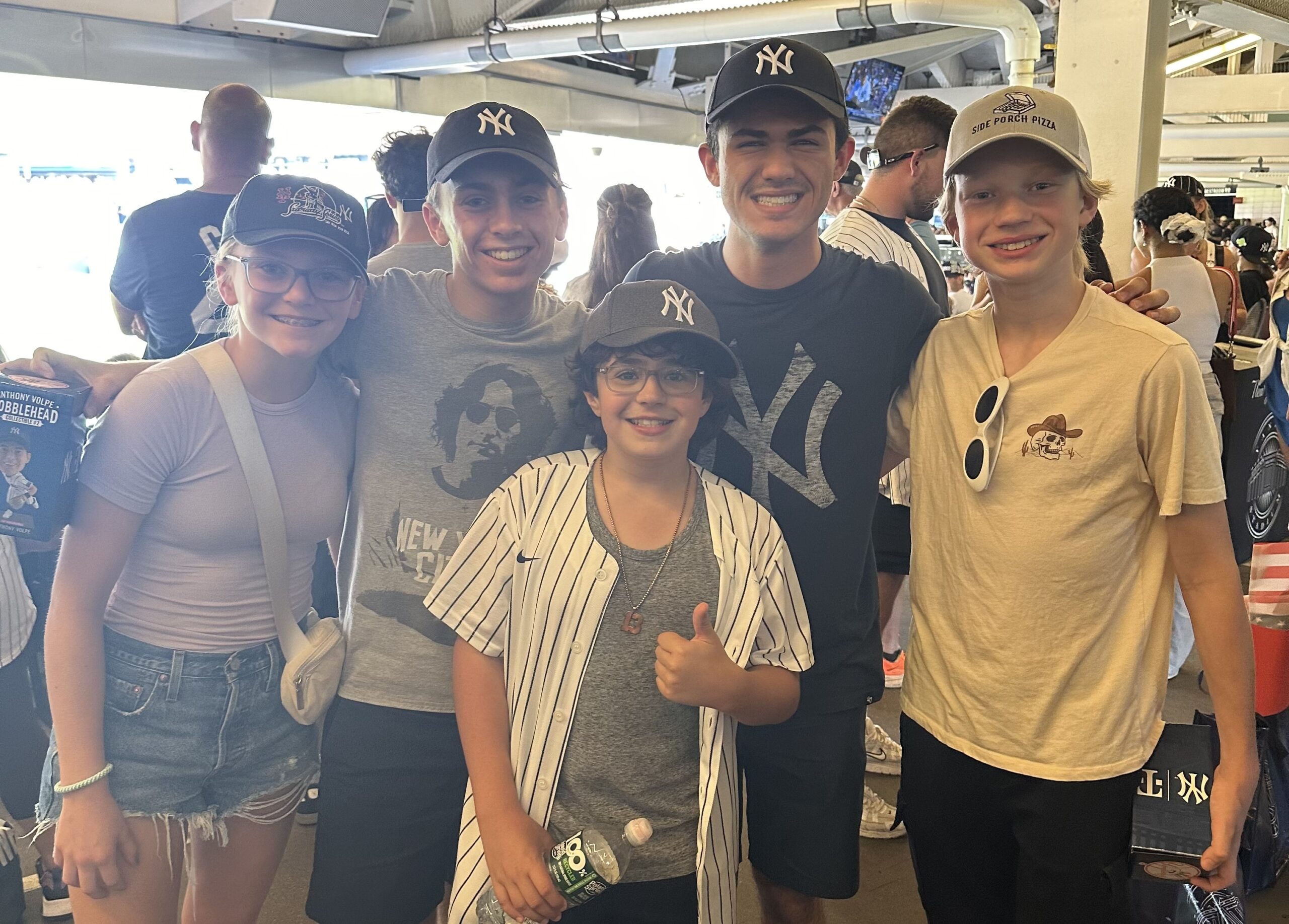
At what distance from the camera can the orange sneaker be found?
404 centimetres

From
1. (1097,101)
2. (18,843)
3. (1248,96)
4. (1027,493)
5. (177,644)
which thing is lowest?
(18,843)

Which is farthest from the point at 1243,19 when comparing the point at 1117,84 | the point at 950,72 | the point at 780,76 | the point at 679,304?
the point at 679,304

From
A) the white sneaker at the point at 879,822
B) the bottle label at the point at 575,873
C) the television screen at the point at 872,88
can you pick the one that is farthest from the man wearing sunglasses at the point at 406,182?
the television screen at the point at 872,88

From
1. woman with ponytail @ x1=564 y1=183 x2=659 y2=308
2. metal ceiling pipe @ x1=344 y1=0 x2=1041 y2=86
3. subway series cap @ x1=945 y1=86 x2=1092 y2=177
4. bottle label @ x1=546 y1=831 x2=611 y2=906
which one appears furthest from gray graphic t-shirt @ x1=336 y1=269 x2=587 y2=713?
metal ceiling pipe @ x1=344 y1=0 x2=1041 y2=86

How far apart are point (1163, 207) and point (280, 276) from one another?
4250mm

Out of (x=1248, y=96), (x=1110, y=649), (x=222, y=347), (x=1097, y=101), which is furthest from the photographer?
(x=1248, y=96)

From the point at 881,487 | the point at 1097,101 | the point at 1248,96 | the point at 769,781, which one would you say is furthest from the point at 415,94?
the point at 1248,96

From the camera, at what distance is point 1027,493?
5.10 feet

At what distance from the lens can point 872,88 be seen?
37.3ft

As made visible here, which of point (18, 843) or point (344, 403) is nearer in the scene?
point (344, 403)

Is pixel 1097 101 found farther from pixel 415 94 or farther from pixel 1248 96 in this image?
pixel 1248 96

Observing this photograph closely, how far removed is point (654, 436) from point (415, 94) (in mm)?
7341

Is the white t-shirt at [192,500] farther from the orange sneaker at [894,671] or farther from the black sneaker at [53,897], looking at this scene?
the orange sneaker at [894,671]

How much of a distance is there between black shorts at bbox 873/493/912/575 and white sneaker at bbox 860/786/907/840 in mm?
740
